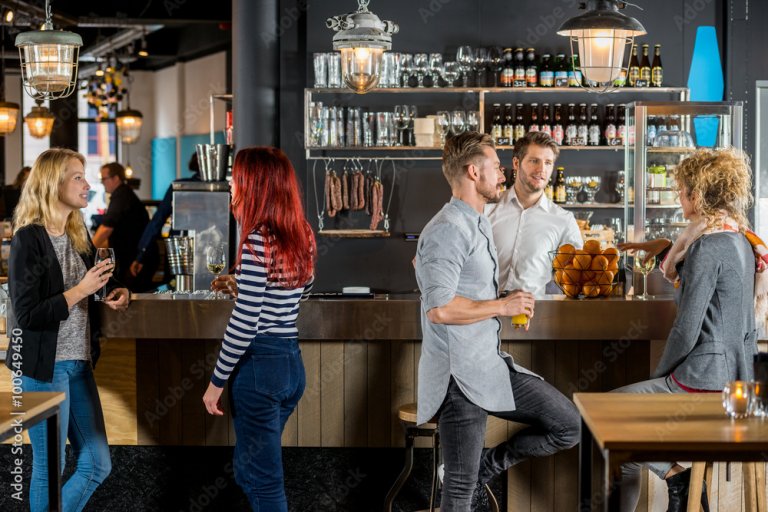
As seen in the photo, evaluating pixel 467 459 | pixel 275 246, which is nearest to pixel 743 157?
pixel 467 459

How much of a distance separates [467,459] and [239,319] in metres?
0.87

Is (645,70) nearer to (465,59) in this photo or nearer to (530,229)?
(465,59)

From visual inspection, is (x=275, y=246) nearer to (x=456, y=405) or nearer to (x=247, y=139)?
(x=456, y=405)

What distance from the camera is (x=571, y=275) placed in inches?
153

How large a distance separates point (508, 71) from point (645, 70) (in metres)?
0.94

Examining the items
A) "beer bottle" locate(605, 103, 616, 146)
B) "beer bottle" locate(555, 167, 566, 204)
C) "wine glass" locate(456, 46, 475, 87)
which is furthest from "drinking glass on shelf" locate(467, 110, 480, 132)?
"beer bottle" locate(605, 103, 616, 146)

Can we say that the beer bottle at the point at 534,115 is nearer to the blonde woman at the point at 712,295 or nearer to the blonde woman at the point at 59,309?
the blonde woman at the point at 712,295

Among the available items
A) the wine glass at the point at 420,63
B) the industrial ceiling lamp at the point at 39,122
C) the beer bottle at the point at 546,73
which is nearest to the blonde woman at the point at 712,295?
the beer bottle at the point at 546,73

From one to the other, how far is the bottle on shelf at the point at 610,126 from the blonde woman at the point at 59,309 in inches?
156

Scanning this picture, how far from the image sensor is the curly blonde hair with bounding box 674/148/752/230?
346cm

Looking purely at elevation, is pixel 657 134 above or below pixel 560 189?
above

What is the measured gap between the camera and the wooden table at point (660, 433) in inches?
93.4

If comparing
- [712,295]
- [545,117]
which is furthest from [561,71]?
[712,295]

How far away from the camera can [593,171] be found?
22.4 feet
